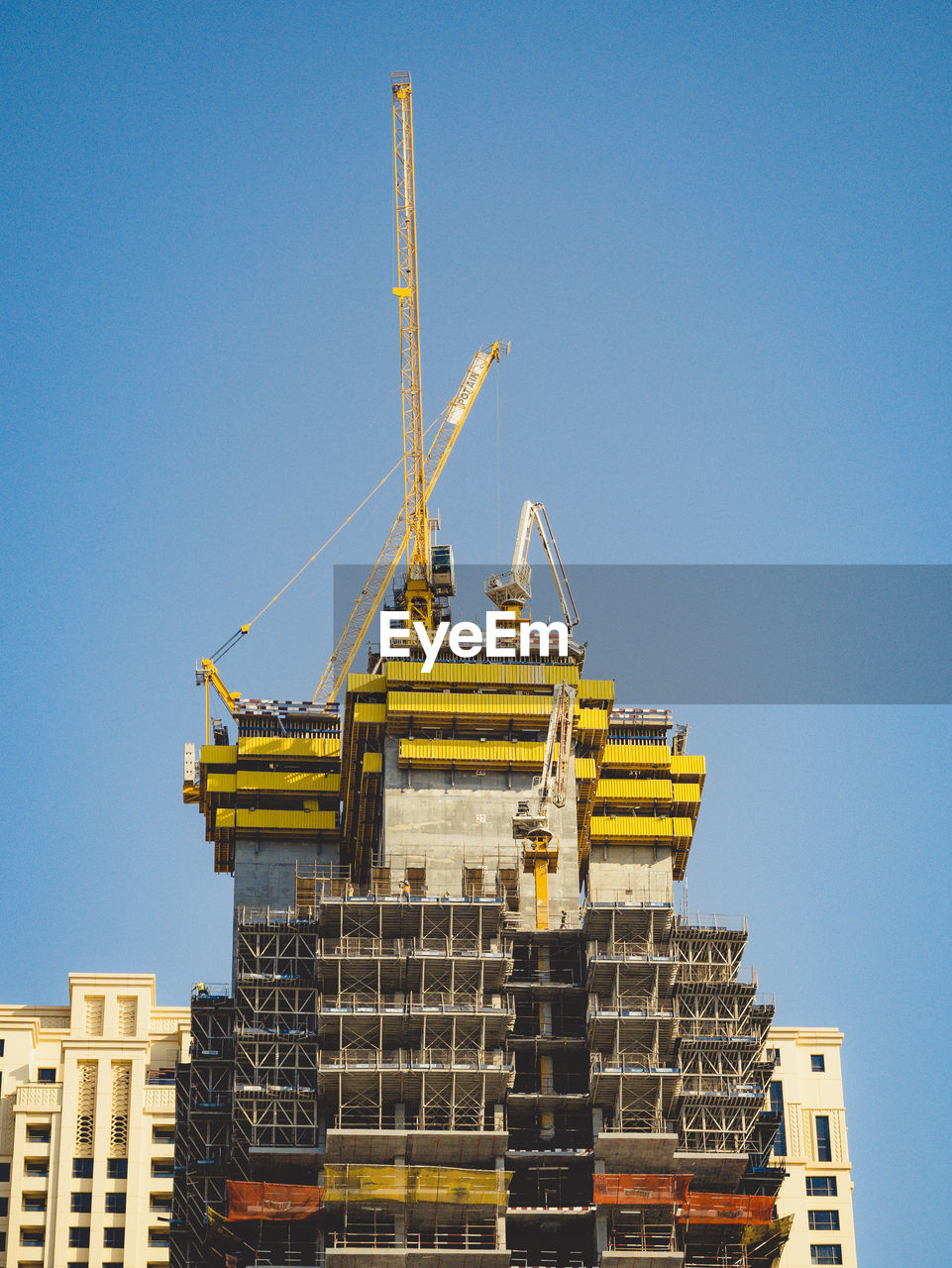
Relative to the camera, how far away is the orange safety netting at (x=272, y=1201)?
163250 millimetres

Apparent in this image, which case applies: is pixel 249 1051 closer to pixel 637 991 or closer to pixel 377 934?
pixel 377 934

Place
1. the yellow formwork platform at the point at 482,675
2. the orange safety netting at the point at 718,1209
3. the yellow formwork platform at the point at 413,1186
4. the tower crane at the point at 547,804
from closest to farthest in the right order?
the yellow formwork platform at the point at 413,1186 < the orange safety netting at the point at 718,1209 < the tower crane at the point at 547,804 < the yellow formwork platform at the point at 482,675

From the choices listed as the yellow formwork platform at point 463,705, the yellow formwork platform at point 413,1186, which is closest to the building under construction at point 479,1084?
the yellow formwork platform at point 413,1186

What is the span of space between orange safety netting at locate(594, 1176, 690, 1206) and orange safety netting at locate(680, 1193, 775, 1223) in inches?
99.6

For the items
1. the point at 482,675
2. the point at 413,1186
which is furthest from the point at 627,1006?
the point at 482,675

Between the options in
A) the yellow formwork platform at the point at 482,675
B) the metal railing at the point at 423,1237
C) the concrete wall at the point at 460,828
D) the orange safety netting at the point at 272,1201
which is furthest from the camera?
the yellow formwork platform at the point at 482,675

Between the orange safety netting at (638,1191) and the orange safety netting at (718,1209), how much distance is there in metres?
2.53

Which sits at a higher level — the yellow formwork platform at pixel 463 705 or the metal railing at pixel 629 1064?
the yellow formwork platform at pixel 463 705

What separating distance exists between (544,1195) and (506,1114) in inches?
249

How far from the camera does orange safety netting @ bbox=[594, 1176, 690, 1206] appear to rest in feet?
537

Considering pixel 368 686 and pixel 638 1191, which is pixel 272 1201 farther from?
pixel 368 686

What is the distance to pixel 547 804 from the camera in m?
191

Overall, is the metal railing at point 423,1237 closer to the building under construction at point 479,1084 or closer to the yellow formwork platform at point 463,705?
the building under construction at point 479,1084

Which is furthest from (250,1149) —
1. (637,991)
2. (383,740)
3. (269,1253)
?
(383,740)
